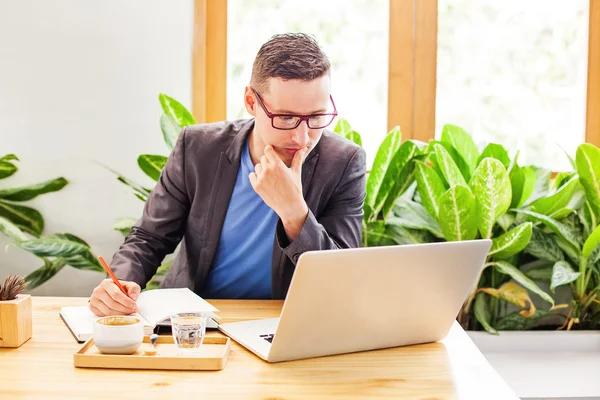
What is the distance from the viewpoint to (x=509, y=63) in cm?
327

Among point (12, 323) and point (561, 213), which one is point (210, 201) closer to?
point (12, 323)

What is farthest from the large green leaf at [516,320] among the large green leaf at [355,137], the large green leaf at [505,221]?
the large green leaf at [355,137]

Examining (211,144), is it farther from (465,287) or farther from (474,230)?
(474,230)

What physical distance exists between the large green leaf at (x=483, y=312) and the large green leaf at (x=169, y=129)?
133cm

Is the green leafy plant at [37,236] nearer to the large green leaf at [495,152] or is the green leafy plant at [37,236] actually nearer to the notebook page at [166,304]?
the notebook page at [166,304]

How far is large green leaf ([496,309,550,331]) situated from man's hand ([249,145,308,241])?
1458mm

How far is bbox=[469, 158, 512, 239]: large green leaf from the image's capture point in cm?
257

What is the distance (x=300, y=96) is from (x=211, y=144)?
43 cm

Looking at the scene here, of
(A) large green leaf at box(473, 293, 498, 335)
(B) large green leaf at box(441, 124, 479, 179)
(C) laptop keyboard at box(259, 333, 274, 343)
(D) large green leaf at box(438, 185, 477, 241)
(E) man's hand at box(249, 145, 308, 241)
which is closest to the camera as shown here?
(C) laptop keyboard at box(259, 333, 274, 343)

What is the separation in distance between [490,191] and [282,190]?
1141mm

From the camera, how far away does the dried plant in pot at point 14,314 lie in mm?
1337

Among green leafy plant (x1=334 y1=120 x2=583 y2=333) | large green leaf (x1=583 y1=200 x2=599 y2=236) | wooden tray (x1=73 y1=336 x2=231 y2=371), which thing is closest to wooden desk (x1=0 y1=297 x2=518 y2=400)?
wooden tray (x1=73 y1=336 x2=231 y2=371)

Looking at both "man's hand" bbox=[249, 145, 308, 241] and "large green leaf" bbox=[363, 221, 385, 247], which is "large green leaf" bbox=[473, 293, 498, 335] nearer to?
"large green leaf" bbox=[363, 221, 385, 247]

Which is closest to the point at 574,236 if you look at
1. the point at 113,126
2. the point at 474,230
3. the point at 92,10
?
the point at 474,230
